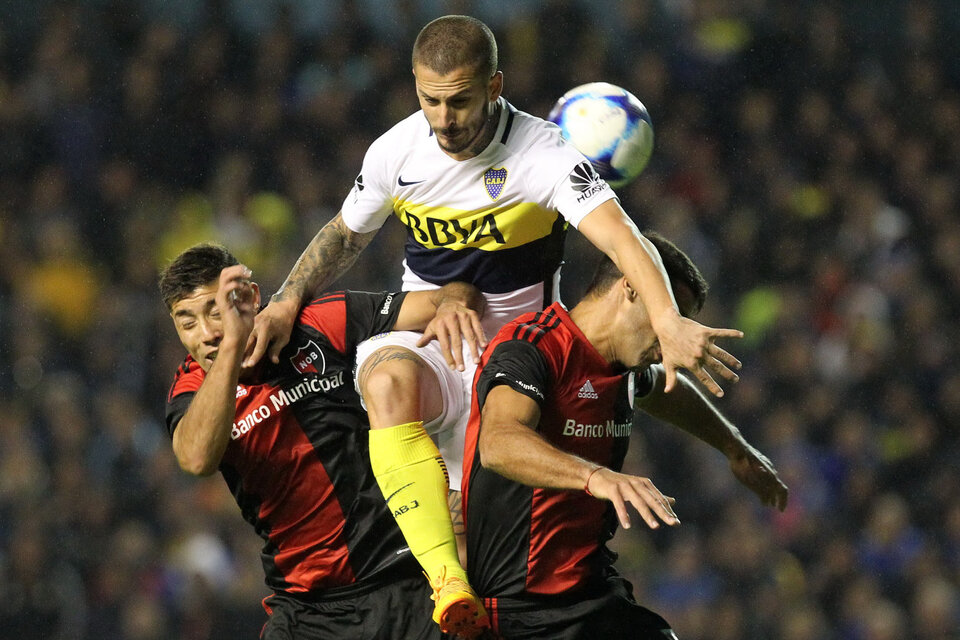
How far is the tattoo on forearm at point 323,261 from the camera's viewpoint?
4.19 m

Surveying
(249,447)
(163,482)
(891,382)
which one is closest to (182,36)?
(163,482)

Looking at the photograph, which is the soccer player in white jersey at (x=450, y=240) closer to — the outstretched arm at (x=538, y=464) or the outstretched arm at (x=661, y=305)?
the outstretched arm at (x=661, y=305)

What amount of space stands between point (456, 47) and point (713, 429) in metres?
1.57

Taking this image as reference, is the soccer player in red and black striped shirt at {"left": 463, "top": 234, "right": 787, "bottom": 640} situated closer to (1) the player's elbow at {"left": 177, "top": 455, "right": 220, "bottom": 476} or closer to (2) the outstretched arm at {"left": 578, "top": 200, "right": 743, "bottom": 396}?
(2) the outstretched arm at {"left": 578, "top": 200, "right": 743, "bottom": 396}

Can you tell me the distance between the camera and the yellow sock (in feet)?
11.8

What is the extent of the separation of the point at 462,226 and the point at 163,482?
4.57m

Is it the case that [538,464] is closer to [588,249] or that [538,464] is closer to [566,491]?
[566,491]

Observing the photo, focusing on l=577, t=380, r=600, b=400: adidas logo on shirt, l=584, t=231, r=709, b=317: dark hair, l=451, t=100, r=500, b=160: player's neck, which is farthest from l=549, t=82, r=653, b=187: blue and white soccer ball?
l=577, t=380, r=600, b=400: adidas logo on shirt

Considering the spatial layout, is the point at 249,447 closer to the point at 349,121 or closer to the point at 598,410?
the point at 598,410

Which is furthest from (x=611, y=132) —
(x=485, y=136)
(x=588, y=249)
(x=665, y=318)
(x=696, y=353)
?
(x=588, y=249)

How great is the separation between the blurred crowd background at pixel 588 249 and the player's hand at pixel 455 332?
4134 mm

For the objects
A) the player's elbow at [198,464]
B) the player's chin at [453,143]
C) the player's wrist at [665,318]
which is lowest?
the player's elbow at [198,464]

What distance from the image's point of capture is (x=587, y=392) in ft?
11.9

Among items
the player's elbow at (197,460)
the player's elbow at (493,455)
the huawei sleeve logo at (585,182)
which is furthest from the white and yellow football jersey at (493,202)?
the player's elbow at (197,460)
